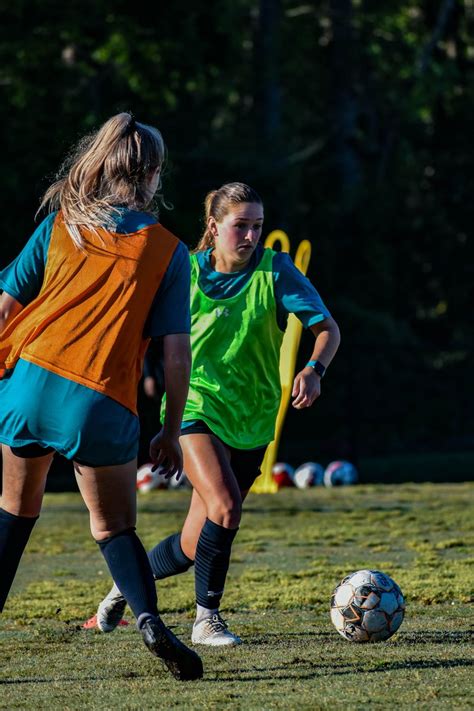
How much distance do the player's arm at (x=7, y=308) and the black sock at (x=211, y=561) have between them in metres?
1.58

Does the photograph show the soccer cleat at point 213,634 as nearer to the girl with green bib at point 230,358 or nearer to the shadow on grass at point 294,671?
the girl with green bib at point 230,358

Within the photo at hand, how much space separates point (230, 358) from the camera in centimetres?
621

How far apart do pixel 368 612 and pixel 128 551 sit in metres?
1.42

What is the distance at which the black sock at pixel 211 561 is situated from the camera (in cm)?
582

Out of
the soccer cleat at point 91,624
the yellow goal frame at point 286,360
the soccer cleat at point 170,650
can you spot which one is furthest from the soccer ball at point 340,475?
the soccer cleat at point 170,650

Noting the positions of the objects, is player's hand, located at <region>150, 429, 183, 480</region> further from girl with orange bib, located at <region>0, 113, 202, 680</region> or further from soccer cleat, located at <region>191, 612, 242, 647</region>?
soccer cleat, located at <region>191, 612, 242, 647</region>

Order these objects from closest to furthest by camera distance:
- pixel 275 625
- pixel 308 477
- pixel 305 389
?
pixel 305 389
pixel 275 625
pixel 308 477

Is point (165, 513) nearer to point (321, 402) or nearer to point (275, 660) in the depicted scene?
point (275, 660)

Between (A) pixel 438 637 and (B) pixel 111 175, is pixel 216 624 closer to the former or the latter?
(A) pixel 438 637

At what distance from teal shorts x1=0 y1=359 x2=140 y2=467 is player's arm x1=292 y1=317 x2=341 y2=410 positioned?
42.8 inches

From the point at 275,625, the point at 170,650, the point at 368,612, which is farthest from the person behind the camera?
the point at 275,625

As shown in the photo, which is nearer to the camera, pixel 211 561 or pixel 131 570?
pixel 131 570

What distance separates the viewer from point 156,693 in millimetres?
4559

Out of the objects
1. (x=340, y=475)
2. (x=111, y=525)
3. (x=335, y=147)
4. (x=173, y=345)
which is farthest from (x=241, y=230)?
(x=335, y=147)
